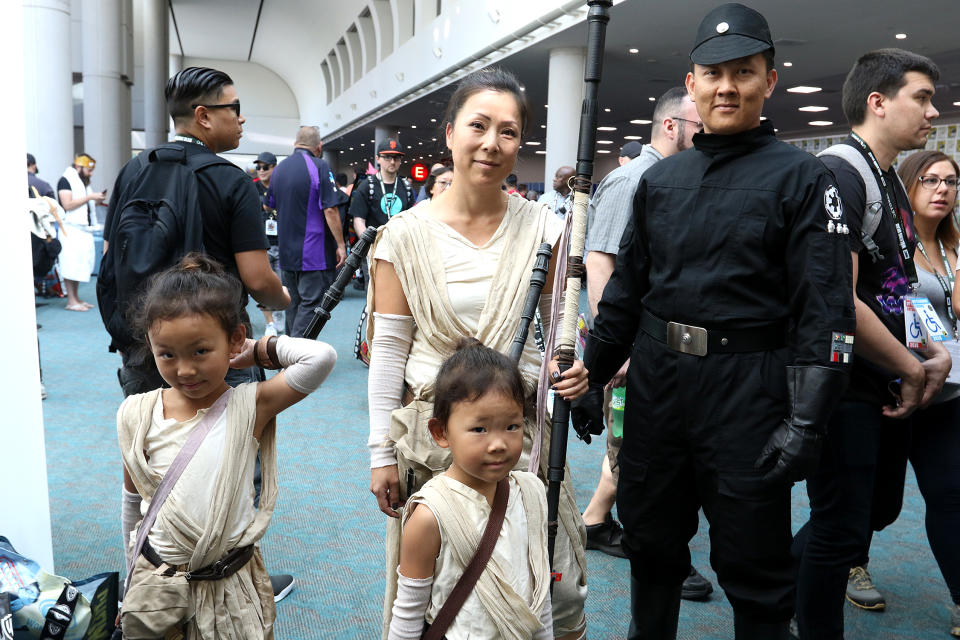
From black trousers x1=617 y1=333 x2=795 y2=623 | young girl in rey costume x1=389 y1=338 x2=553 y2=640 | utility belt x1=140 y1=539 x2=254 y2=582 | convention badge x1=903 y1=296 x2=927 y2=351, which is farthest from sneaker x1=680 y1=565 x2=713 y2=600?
utility belt x1=140 y1=539 x2=254 y2=582

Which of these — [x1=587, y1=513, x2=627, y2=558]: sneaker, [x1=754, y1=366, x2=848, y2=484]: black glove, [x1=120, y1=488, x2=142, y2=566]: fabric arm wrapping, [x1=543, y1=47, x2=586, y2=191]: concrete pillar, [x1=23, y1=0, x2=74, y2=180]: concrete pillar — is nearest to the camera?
[x1=754, y1=366, x2=848, y2=484]: black glove

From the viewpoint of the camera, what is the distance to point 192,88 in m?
2.67

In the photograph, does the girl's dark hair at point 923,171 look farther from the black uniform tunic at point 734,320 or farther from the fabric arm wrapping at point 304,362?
the fabric arm wrapping at point 304,362

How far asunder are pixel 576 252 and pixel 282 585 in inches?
75.1

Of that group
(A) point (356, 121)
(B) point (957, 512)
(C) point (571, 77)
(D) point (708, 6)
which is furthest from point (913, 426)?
(A) point (356, 121)

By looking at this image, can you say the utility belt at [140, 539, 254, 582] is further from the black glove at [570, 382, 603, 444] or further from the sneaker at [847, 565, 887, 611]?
the sneaker at [847, 565, 887, 611]

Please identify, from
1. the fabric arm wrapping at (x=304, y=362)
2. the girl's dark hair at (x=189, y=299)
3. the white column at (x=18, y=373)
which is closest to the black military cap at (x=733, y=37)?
the fabric arm wrapping at (x=304, y=362)

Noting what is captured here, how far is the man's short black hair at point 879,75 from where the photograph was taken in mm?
2596

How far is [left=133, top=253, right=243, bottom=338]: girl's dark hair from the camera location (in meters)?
1.95

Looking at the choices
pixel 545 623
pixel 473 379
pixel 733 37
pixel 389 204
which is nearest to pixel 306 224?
pixel 389 204

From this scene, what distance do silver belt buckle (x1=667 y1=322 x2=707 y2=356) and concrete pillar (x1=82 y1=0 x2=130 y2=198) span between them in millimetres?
17953

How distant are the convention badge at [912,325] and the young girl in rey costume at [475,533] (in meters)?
1.52

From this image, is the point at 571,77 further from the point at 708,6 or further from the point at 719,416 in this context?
the point at 719,416

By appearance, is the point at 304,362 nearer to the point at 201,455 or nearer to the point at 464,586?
the point at 201,455
